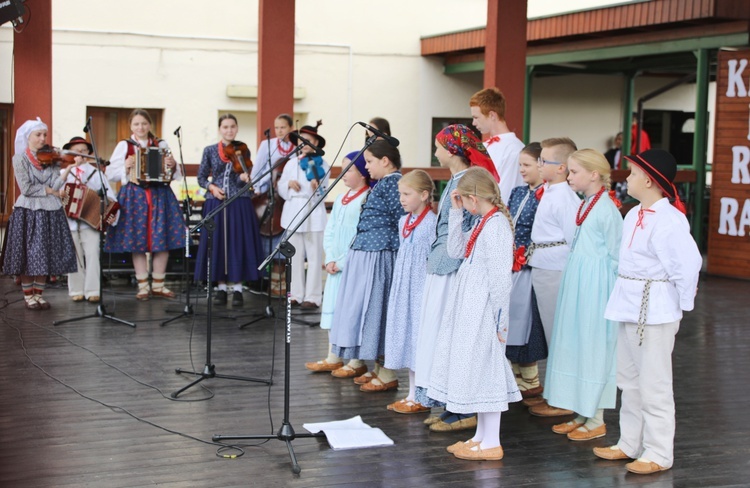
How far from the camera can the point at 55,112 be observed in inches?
500

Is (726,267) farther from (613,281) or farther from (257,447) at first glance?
(257,447)

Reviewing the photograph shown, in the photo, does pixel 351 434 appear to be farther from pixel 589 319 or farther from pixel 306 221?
pixel 306 221

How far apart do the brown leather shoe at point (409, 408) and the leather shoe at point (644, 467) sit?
4.05ft

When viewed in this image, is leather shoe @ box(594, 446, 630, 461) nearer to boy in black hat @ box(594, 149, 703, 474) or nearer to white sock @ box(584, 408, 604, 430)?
boy in black hat @ box(594, 149, 703, 474)

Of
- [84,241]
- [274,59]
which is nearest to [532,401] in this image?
[84,241]

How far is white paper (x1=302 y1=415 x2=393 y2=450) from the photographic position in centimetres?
447

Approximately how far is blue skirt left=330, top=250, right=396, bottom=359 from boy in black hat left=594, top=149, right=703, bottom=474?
1.52m

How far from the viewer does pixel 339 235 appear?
5973 mm

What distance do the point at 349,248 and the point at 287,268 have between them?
1.45m

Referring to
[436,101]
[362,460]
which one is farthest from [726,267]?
[362,460]

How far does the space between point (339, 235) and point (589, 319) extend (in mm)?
1851

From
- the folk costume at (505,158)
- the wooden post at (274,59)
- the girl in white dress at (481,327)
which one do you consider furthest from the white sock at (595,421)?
the wooden post at (274,59)

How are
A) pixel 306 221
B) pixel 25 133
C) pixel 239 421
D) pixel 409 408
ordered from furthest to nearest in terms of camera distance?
pixel 306 221, pixel 25 133, pixel 409 408, pixel 239 421

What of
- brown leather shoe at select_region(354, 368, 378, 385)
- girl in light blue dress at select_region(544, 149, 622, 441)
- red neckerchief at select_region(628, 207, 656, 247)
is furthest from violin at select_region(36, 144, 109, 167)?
red neckerchief at select_region(628, 207, 656, 247)
